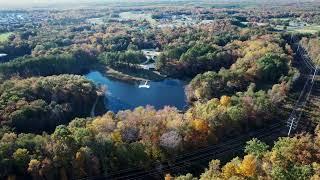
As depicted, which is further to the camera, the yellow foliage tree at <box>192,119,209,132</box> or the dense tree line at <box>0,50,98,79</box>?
the dense tree line at <box>0,50,98,79</box>

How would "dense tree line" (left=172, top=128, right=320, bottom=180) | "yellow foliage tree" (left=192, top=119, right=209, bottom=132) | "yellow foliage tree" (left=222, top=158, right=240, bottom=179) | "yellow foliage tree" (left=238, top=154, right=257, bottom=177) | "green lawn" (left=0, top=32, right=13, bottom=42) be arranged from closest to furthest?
"dense tree line" (left=172, top=128, right=320, bottom=180)
"yellow foliage tree" (left=238, top=154, right=257, bottom=177)
"yellow foliage tree" (left=222, top=158, right=240, bottom=179)
"yellow foliage tree" (left=192, top=119, right=209, bottom=132)
"green lawn" (left=0, top=32, right=13, bottom=42)

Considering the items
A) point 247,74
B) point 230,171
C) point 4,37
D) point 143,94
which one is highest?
point 230,171

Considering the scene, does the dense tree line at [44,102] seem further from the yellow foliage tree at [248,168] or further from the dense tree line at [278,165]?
the yellow foliage tree at [248,168]

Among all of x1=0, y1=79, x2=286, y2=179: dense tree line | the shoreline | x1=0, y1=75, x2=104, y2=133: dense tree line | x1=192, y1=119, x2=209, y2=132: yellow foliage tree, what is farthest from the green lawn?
x1=192, y1=119, x2=209, y2=132: yellow foliage tree

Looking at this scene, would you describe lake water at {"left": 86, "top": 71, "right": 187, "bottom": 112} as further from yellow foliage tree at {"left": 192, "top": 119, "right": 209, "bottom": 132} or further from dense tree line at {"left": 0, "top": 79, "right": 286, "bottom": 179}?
yellow foliage tree at {"left": 192, "top": 119, "right": 209, "bottom": 132}

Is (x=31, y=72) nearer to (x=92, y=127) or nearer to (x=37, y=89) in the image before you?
(x=37, y=89)

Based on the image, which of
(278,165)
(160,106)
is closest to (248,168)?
(278,165)

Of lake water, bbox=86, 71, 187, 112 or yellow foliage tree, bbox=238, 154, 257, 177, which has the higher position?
yellow foliage tree, bbox=238, 154, 257, 177

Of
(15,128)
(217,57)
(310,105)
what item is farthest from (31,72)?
(310,105)

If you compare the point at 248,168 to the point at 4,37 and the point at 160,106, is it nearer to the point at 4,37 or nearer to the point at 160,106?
the point at 160,106
